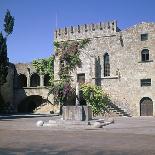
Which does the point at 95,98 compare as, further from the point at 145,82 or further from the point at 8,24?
the point at 8,24

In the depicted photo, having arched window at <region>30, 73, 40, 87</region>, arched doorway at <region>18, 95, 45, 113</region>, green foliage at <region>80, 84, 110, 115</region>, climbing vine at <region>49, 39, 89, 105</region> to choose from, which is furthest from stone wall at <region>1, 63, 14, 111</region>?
green foliage at <region>80, 84, 110, 115</region>

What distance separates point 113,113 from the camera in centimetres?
3475

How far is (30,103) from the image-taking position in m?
46.4

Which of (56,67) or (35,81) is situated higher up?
(56,67)

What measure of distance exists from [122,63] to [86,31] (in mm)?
5986

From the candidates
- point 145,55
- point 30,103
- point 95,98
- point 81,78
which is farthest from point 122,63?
point 30,103

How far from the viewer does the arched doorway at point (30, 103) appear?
45.3 meters

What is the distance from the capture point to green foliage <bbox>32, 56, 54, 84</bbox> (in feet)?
139

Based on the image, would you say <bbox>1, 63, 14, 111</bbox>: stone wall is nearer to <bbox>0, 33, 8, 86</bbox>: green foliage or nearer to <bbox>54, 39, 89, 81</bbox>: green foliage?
<bbox>0, 33, 8, 86</bbox>: green foliage

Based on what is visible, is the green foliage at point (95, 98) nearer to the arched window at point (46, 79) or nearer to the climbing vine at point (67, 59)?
the climbing vine at point (67, 59)

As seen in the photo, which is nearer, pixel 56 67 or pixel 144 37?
pixel 144 37

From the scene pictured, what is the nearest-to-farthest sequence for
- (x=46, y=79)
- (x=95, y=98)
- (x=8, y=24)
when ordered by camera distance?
(x=95, y=98), (x=8, y=24), (x=46, y=79)

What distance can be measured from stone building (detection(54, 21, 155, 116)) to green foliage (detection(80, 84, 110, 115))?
56.0 inches

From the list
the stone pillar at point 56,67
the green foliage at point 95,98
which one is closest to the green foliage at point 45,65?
the stone pillar at point 56,67
